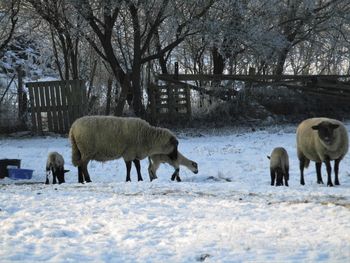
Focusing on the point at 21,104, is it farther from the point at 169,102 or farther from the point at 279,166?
the point at 279,166

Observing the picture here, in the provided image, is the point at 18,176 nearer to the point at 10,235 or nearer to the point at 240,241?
the point at 10,235

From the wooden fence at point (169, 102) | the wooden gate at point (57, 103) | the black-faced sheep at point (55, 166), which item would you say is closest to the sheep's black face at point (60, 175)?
the black-faced sheep at point (55, 166)

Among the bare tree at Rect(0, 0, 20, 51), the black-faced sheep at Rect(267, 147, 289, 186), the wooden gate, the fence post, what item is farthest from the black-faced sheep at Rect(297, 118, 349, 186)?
the bare tree at Rect(0, 0, 20, 51)

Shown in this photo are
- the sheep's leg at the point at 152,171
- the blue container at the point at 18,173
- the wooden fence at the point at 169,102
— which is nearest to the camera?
the blue container at the point at 18,173

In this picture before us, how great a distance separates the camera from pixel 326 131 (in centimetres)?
1113

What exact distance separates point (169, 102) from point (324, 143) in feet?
37.1

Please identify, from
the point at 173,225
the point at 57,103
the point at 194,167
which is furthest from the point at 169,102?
the point at 173,225

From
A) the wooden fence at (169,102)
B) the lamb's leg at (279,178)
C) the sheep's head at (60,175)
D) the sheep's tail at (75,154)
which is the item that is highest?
the wooden fence at (169,102)

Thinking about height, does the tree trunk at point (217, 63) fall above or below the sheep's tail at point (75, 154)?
above

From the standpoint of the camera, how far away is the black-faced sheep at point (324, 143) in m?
11.1

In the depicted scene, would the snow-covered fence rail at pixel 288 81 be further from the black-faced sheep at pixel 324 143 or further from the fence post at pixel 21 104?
the black-faced sheep at pixel 324 143

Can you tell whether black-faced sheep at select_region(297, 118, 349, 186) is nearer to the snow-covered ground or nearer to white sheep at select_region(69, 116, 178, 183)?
the snow-covered ground

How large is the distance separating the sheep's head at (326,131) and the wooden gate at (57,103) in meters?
11.4

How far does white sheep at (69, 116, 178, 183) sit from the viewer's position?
12.3 m
